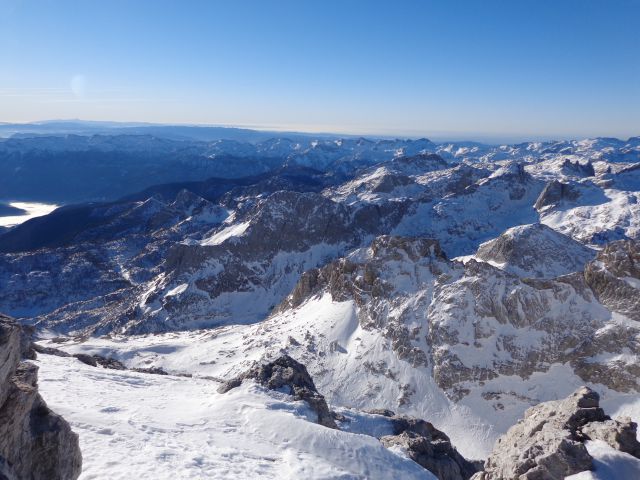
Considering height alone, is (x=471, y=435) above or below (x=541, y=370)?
below

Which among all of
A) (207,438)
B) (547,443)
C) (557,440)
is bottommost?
(207,438)

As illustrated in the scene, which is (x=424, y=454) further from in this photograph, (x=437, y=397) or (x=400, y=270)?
(x=400, y=270)

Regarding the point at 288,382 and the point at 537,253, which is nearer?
the point at 288,382

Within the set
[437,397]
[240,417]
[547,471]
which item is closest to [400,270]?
[437,397]

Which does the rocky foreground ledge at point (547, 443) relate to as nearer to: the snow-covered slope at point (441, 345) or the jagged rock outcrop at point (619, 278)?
the snow-covered slope at point (441, 345)

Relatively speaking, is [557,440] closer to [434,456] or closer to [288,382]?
[434,456]

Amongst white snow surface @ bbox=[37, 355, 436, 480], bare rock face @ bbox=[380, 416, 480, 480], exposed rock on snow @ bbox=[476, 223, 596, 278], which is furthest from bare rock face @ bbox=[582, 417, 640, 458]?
exposed rock on snow @ bbox=[476, 223, 596, 278]

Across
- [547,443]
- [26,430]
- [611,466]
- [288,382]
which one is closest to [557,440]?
[547,443]
